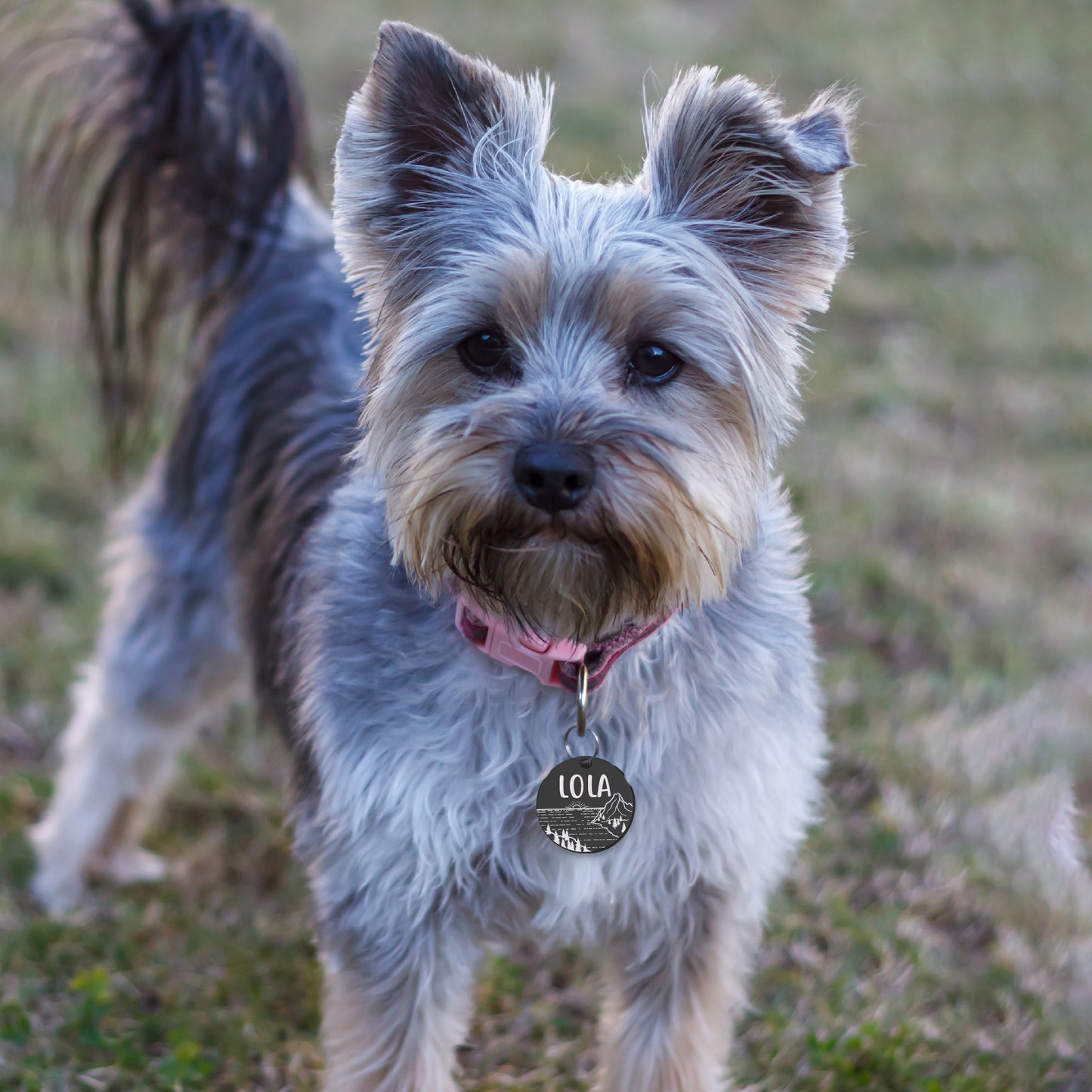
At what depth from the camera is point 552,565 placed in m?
2.62

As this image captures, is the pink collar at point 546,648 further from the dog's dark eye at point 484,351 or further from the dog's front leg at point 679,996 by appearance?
the dog's front leg at point 679,996

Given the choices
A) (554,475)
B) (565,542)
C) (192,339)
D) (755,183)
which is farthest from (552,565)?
(192,339)

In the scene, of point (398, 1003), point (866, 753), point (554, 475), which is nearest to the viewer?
point (554, 475)

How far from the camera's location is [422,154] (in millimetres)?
2936

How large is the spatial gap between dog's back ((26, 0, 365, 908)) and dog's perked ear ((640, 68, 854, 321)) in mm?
1278

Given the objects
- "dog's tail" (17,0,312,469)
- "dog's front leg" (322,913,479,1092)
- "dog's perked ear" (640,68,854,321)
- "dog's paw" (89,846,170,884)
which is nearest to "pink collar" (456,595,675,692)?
"dog's front leg" (322,913,479,1092)

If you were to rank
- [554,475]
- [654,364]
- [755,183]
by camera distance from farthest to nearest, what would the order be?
[755,183]
[654,364]
[554,475]

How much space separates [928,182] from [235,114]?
7.06 m

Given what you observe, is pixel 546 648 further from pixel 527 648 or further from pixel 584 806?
pixel 584 806

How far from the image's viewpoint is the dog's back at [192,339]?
3986 mm

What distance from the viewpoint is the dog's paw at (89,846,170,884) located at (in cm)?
446

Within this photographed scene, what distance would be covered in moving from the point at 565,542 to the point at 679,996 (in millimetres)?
1291

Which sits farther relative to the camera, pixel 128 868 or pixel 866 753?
pixel 866 753

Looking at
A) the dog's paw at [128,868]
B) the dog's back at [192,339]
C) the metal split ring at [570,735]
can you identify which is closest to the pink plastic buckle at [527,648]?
the metal split ring at [570,735]
